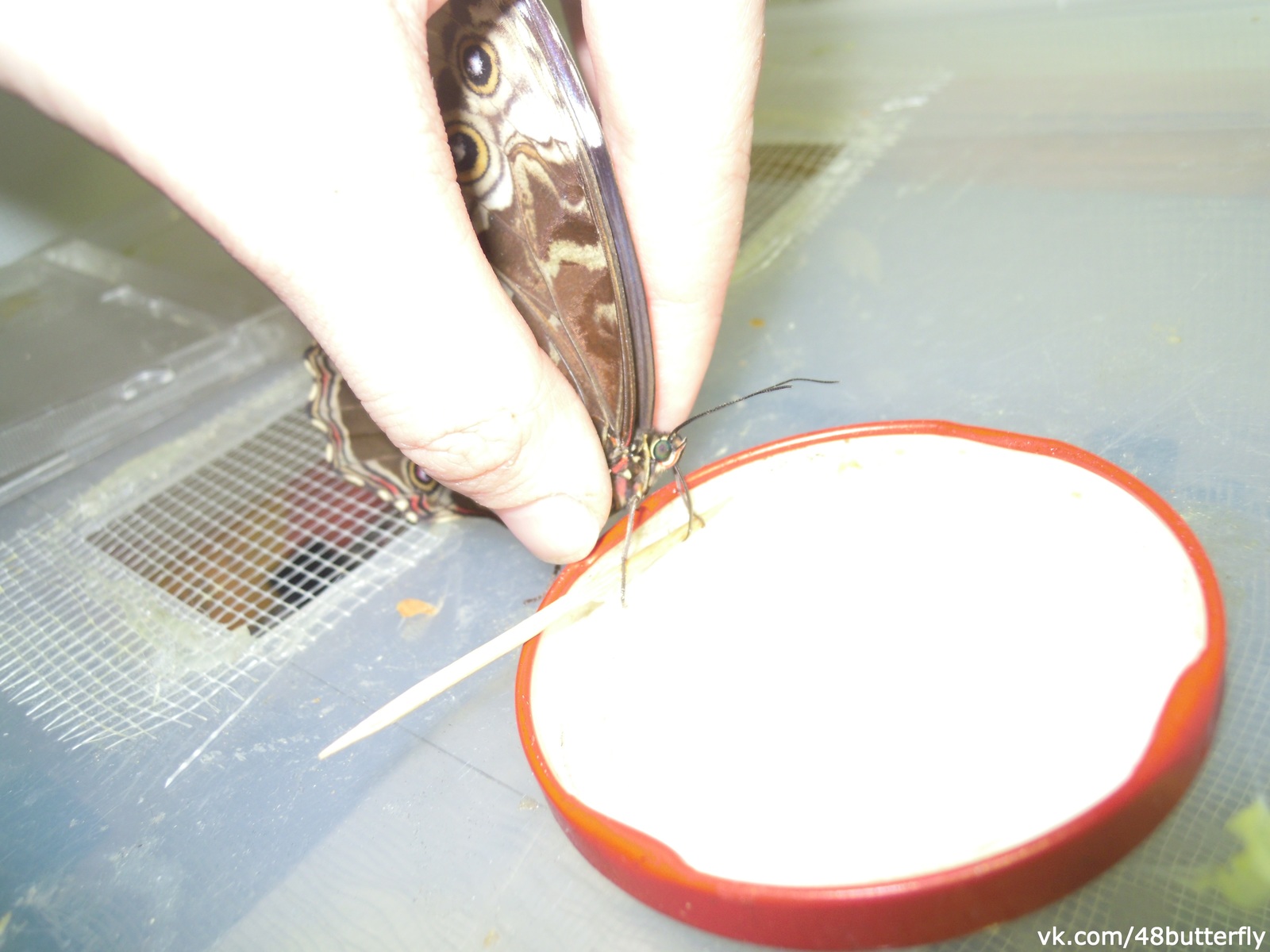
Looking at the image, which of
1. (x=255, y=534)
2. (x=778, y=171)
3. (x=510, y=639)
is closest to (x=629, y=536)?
(x=510, y=639)

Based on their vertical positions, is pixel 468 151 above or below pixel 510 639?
above

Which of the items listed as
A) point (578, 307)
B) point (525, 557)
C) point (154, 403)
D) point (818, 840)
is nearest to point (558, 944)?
point (818, 840)

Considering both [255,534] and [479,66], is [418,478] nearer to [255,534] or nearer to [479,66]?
[255,534]

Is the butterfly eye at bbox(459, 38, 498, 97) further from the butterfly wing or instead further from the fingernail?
the fingernail

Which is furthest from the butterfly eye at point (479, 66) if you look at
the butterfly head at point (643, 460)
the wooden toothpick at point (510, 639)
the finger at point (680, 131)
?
the wooden toothpick at point (510, 639)

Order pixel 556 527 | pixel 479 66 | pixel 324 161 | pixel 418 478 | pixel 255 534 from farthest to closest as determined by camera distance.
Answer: pixel 255 534
pixel 418 478
pixel 556 527
pixel 479 66
pixel 324 161

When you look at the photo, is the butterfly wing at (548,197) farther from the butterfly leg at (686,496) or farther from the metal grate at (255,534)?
the metal grate at (255,534)

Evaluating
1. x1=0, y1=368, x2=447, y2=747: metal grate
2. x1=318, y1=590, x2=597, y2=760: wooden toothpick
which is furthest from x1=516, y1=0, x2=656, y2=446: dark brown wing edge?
x1=0, y1=368, x2=447, y2=747: metal grate
